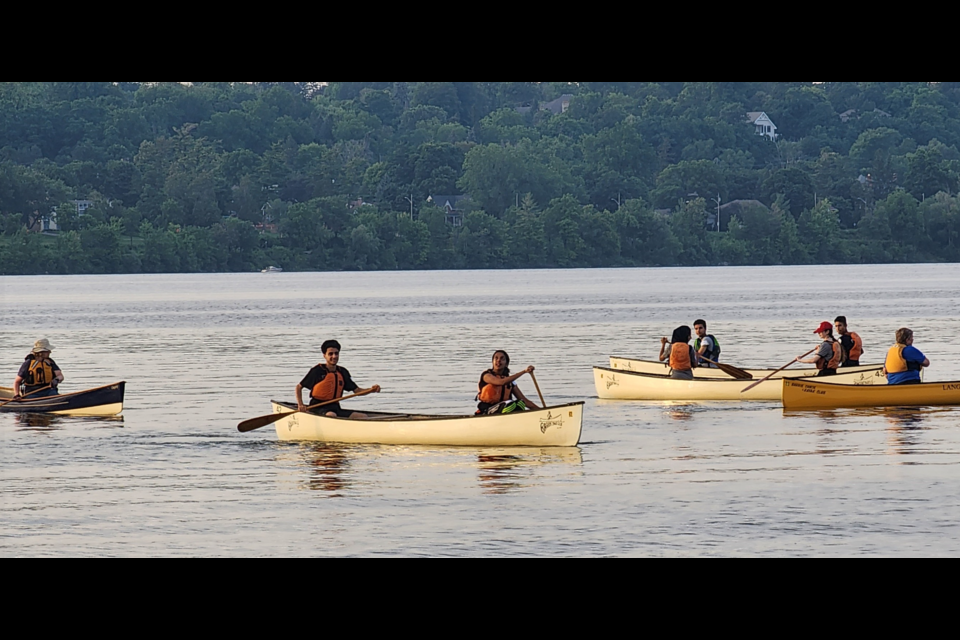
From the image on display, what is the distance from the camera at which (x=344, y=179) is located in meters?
159

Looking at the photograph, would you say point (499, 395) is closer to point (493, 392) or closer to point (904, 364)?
point (493, 392)

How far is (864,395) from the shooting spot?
1041 inches

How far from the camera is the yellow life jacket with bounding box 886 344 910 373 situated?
25698 mm

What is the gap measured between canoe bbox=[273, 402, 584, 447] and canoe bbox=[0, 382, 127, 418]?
20.0 feet

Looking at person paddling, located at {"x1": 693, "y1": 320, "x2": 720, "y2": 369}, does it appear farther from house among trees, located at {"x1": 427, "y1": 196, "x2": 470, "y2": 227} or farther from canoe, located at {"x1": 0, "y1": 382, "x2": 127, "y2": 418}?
house among trees, located at {"x1": 427, "y1": 196, "x2": 470, "y2": 227}

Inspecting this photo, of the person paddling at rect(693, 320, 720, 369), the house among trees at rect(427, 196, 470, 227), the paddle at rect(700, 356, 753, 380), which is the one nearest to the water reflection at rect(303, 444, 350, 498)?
the paddle at rect(700, 356, 753, 380)

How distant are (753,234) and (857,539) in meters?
137

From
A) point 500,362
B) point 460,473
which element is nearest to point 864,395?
point 500,362

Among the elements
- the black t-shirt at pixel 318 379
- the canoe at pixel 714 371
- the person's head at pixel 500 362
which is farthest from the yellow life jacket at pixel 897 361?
the black t-shirt at pixel 318 379

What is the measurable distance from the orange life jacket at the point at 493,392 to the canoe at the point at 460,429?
0.28m

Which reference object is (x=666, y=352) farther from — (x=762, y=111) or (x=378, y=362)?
(x=762, y=111)

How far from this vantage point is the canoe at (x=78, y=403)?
26906 millimetres

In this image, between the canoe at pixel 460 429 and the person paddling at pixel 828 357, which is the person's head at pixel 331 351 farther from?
the person paddling at pixel 828 357
